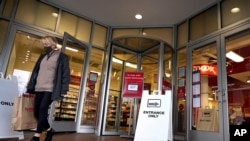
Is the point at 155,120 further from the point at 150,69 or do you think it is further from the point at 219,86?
the point at 150,69

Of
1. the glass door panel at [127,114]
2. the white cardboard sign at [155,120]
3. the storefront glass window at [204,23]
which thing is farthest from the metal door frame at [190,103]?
the glass door panel at [127,114]

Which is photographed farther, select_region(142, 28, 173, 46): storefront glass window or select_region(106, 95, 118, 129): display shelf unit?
select_region(142, 28, 173, 46): storefront glass window

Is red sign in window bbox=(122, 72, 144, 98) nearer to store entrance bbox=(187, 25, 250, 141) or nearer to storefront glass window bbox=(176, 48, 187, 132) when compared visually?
storefront glass window bbox=(176, 48, 187, 132)

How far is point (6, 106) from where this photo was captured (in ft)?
8.80

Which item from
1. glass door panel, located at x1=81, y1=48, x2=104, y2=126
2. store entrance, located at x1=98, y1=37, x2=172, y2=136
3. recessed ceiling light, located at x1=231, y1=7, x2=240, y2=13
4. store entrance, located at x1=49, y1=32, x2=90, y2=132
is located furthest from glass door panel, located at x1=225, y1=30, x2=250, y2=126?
store entrance, located at x1=49, y1=32, x2=90, y2=132

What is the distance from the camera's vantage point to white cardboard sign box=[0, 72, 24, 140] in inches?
103

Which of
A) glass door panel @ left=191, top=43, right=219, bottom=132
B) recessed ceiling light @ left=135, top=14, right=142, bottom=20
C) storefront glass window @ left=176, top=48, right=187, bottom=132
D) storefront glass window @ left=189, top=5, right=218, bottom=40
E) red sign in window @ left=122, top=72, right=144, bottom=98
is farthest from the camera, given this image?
recessed ceiling light @ left=135, top=14, right=142, bottom=20

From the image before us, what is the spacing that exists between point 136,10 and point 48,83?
10.5 feet

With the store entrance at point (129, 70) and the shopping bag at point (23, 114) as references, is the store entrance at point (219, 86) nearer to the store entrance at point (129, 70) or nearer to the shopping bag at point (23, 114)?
the store entrance at point (129, 70)

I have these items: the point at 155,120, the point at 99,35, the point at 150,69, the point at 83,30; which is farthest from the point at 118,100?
the point at 155,120

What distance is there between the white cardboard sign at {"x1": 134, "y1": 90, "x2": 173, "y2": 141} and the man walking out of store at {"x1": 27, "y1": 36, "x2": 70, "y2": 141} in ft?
4.35

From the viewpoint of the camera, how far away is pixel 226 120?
3641mm

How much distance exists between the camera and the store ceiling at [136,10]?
15.0 ft

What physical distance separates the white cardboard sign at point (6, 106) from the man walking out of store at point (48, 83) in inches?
A: 16.1
